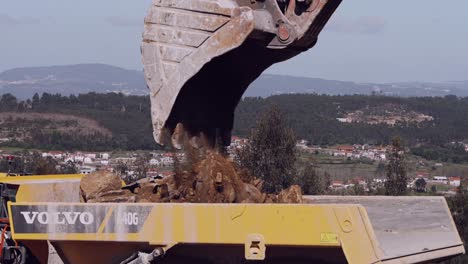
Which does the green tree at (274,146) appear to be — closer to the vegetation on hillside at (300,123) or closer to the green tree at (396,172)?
the green tree at (396,172)

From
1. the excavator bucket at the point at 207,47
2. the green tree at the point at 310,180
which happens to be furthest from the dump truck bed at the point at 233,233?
the green tree at the point at 310,180

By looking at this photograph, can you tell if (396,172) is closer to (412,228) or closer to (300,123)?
(412,228)

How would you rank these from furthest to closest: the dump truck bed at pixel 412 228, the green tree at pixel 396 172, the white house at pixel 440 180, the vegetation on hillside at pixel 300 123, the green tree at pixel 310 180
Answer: the vegetation on hillside at pixel 300 123 → the white house at pixel 440 180 → the green tree at pixel 396 172 → the green tree at pixel 310 180 → the dump truck bed at pixel 412 228

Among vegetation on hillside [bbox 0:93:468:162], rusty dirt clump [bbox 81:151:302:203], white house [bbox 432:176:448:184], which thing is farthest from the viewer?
vegetation on hillside [bbox 0:93:468:162]

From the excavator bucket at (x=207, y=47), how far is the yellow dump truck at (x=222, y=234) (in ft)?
6.32

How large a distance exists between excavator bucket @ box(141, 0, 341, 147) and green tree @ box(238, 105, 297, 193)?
15.3 meters

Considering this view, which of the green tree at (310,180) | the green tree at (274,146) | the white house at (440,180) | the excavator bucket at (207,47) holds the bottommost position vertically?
the white house at (440,180)

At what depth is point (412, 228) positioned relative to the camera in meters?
8.20

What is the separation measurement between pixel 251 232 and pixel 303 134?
2161 inches

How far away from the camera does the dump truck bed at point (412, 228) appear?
741 centimetres

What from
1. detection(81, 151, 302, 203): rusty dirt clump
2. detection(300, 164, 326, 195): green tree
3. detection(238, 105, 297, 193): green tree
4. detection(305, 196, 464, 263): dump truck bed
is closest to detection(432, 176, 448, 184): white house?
detection(300, 164, 326, 195): green tree

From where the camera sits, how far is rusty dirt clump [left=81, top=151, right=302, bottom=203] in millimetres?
8430

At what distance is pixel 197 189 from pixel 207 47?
4.82 feet

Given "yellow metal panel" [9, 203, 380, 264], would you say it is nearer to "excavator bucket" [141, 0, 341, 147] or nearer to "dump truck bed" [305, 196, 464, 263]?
"dump truck bed" [305, 196, 464, 263]
